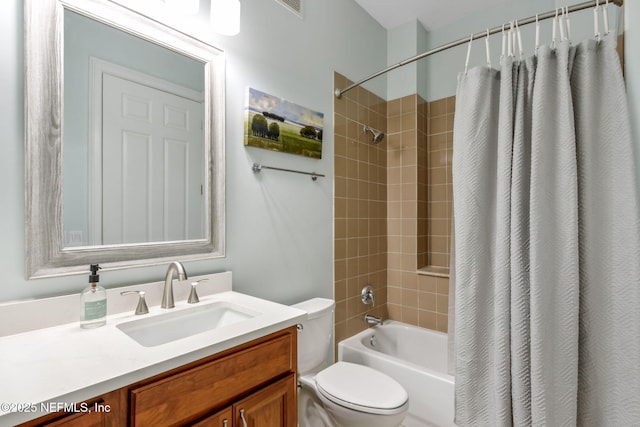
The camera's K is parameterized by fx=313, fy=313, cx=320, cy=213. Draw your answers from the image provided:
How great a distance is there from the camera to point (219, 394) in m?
0.86

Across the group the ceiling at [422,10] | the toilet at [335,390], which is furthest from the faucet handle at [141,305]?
the ceiling at [422,10]

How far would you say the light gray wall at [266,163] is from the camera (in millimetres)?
919

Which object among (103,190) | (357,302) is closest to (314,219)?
(357,302)

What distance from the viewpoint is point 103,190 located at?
111cm

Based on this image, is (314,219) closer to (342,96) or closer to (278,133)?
(278,133)

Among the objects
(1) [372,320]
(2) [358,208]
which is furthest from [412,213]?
(1) [372,320]

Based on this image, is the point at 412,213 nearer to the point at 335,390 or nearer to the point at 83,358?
the point at 335,390

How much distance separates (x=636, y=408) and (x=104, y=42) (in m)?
2.00

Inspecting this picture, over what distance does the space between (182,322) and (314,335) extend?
713 mm

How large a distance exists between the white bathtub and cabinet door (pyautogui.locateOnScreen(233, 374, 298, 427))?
96 centimetres

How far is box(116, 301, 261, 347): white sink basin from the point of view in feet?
3.39

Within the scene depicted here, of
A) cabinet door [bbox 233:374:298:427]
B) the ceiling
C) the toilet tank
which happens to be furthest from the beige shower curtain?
the ceiling

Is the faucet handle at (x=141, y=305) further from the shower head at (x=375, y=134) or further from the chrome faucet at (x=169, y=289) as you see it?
the shower head at (x=375, y=134)

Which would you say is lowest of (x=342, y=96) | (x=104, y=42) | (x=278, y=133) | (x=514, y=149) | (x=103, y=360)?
(x=103, y=360)
